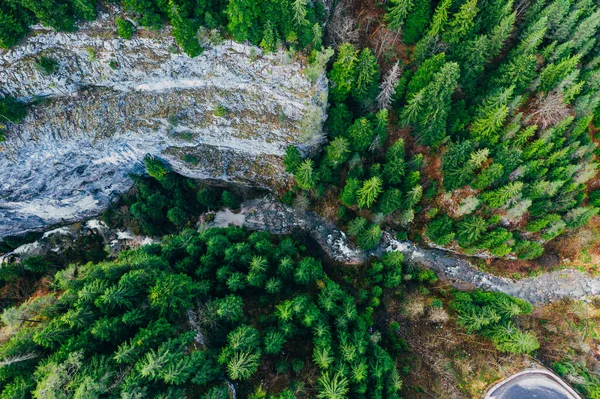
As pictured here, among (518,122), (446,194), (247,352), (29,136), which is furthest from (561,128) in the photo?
(29,136)

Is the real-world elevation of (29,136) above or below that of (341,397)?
above

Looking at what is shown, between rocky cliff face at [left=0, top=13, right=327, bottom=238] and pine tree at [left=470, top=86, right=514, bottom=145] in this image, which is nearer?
rocky cliff face at [left=0, top=13, right=327, bottom=238]

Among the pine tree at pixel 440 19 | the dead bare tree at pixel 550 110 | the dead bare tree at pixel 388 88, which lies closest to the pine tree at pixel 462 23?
the pine tree at pixel 440 19

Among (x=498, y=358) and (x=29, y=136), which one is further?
(x=498, y=358)

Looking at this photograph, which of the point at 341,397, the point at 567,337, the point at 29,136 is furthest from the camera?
the point at 567,337

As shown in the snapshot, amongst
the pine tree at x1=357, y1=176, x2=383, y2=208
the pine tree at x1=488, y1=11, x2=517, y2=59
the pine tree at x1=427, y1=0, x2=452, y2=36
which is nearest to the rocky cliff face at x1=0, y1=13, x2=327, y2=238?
the pine tree at x1=357, y1=176, x2=383, y2=208

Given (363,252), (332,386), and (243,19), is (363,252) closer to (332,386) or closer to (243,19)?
(332,386)

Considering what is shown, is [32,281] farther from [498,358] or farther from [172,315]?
[498,358]

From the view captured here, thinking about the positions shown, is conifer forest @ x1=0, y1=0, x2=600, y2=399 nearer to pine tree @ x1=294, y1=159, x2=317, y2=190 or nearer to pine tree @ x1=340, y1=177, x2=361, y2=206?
pine tree @ x1=340, y1=177, x2=361, y2=206
